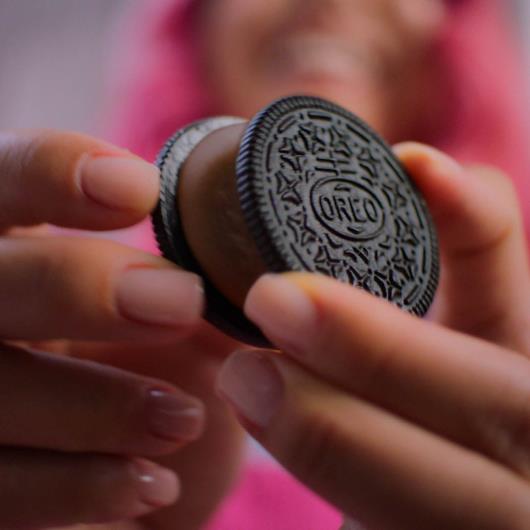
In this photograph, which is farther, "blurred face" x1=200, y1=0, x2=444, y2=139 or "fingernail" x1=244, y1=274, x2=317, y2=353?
"blurred face" x1=200, y1=0, x2=444, y2=139

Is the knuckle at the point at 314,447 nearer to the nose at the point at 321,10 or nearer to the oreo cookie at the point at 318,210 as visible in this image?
the oreo cookie at the point at 318,210

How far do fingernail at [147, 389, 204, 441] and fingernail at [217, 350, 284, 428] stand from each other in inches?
4.5

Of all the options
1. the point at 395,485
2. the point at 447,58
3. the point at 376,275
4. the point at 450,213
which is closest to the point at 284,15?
the point at 447,58

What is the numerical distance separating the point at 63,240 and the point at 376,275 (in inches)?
7.9

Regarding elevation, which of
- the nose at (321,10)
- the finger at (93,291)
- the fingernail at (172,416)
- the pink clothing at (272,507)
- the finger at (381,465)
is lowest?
the pink clothing at (272,507)

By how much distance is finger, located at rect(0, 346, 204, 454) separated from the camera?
45cm

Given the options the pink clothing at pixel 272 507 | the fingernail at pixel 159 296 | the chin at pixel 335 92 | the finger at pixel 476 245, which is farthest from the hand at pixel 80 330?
the chin at pixel 335 92

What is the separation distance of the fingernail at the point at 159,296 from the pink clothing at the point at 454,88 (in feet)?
3.28

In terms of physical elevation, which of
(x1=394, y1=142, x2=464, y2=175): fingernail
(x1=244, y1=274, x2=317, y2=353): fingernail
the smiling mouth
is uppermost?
the smiling mouth

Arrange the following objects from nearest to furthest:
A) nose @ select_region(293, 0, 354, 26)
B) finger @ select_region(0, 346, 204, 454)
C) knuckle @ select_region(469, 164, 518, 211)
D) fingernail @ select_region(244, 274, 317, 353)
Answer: fingernail @ select_region(244, 274, 317, 353) → finger @ select_region(0, 346, 204, 454) → knuckle @ select_region(469, 164, 518, 211) → nose @ select_region(293, 0, 354, 26)

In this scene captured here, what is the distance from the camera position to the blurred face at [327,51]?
1134 millimetres

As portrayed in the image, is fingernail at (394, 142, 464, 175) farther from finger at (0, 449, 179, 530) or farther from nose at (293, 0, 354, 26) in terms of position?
nose at (293, 0, 354, 26)

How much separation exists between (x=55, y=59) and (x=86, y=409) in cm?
166

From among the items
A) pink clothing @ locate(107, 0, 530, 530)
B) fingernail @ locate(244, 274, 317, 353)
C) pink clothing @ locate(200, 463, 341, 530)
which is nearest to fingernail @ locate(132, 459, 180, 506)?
pink clothing @ locate(200, 463, 341, 530)
